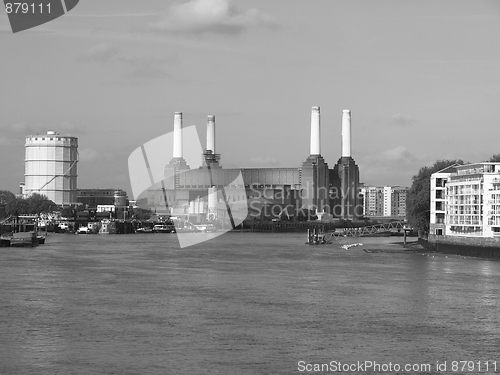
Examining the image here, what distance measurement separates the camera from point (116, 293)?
2975cm

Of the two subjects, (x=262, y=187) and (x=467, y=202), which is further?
(x=262, y=187)

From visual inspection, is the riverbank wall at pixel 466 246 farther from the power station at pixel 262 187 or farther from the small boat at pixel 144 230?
the power station at pixel 262 187

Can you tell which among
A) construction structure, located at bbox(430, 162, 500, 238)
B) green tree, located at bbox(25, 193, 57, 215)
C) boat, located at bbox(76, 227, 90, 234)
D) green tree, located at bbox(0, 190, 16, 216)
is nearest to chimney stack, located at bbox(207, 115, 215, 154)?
green tree, located at bbox(25, 193, 57, 215)

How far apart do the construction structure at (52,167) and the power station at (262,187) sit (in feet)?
89.4

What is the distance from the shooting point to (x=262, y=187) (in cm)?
14300

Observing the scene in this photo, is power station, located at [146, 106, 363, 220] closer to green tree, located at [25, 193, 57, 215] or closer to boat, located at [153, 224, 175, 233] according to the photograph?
green tree, located at [25, 193, 57, 215]

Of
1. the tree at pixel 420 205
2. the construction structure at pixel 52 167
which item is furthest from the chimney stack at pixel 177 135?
the tree at pixel 420 205

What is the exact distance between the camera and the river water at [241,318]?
1895 centimetres

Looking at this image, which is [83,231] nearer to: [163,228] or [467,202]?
[163,228]

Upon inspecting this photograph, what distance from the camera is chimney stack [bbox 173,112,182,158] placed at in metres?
137

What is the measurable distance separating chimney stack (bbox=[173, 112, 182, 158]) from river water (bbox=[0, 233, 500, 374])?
96.6 m

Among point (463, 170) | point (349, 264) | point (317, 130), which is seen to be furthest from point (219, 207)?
point (349, 264)

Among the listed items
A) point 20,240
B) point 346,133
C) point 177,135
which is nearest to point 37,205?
point 177,135

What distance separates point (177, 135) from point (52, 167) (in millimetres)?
38299
